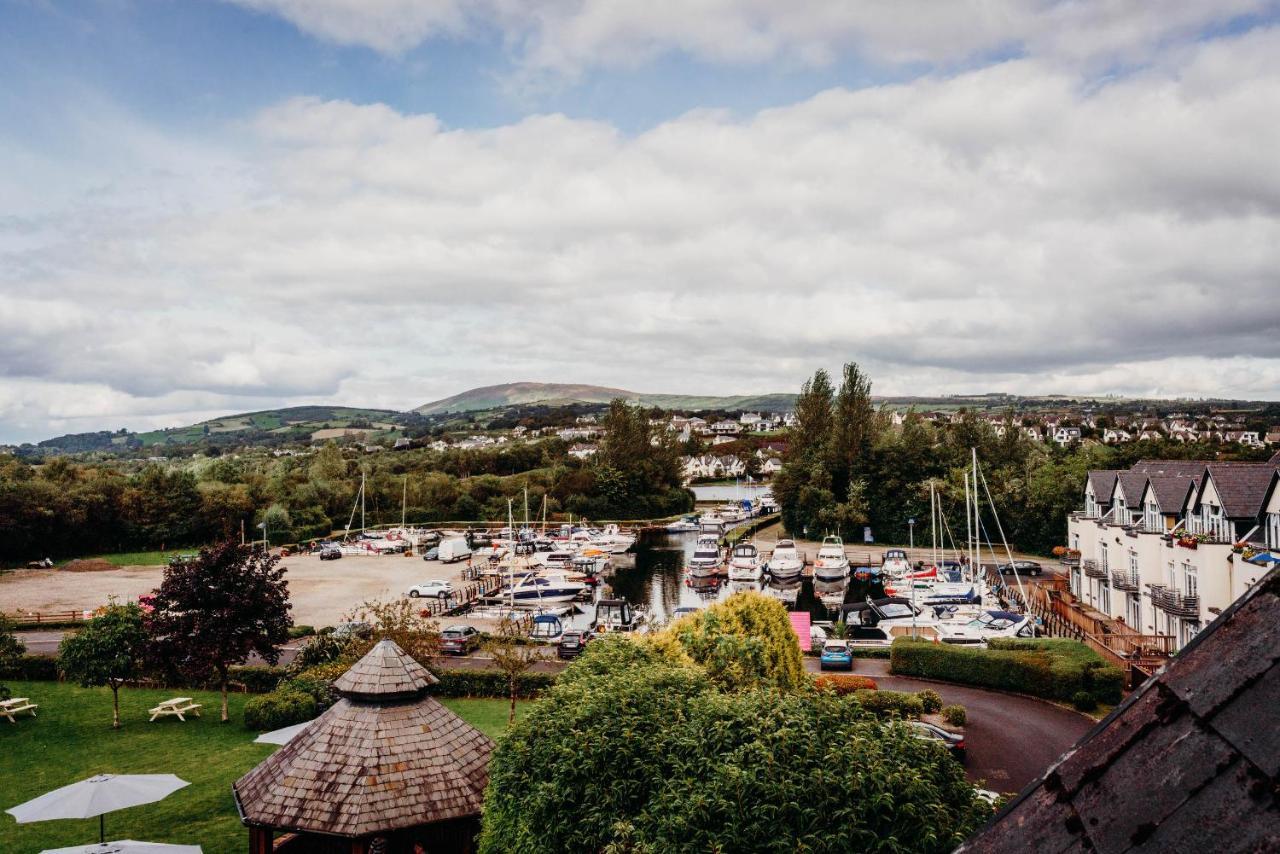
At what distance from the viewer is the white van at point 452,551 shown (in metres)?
66.6

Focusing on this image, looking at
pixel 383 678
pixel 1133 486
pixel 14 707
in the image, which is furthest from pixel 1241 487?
pixel 14 707

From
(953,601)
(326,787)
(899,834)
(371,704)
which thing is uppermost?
(899,834)

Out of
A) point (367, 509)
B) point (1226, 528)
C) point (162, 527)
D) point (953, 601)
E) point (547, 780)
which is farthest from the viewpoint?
point (367, 509)

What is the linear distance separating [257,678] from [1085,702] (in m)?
28.4

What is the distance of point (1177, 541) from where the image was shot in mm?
30344

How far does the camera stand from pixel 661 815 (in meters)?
8.43

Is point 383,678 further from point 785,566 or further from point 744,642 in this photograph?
point 785,566

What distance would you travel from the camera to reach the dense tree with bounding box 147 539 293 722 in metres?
24.4

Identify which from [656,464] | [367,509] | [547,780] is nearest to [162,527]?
[367,509]

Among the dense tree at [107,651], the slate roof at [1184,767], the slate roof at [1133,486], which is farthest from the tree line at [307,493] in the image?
the slate roof at [1184,767]

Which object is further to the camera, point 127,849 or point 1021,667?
point 1021,667

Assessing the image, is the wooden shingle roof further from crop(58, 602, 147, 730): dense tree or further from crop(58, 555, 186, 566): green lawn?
crop(58, 555, 186, 566): green lawn

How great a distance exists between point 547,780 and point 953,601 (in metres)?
39.2

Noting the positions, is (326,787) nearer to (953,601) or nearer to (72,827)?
(72,827)
